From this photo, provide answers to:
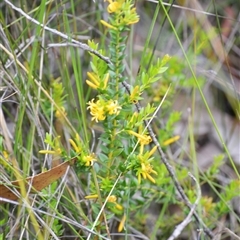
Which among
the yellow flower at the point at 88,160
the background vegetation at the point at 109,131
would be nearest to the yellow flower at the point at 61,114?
the background vegetation at the point at 109,131

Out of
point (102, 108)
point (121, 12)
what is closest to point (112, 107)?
point (102, 108)

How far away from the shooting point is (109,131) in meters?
0.92

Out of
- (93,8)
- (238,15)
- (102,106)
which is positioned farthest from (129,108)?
(238,15)

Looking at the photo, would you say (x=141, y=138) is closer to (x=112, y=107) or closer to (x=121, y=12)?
(x=112, y=107)

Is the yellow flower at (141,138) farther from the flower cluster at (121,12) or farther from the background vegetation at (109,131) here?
the flower cluster at (121,12)

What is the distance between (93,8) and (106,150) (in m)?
0.67

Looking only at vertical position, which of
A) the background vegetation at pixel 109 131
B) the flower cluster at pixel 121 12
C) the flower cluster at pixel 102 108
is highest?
the flower cluster at pixel 121 12

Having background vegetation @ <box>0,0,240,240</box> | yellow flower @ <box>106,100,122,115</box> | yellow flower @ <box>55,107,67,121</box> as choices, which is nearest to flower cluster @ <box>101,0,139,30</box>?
background vegetation @ <box>0,0,240,240</box>

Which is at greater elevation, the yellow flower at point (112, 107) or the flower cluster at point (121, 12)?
the flower cluster at point (121, 12)

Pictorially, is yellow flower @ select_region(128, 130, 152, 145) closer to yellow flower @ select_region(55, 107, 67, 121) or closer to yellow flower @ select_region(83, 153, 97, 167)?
yellow flower @ select_region(83, 153, 97, 167)

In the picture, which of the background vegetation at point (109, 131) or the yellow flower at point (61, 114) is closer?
the background vegetation at point (109, 131)

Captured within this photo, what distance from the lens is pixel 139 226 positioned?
4.00 ft

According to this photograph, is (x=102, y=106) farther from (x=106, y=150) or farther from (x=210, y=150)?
(x=210, y=150)

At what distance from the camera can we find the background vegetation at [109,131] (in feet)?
2.96
